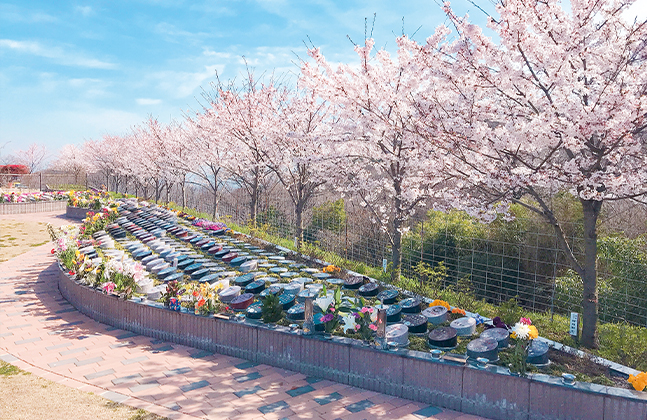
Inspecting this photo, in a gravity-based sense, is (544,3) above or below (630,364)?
above

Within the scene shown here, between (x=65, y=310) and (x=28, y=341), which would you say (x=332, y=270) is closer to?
(x=28, y=341)

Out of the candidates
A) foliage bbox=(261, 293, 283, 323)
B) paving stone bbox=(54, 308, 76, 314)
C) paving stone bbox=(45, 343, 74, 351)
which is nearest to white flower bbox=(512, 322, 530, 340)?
foliage bbox=(261, 293, 283, 323)

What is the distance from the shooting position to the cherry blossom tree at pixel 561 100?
4402 mm

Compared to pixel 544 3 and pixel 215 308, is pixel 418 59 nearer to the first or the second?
pixel 544 3

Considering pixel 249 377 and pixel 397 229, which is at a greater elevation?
pixel 397 229

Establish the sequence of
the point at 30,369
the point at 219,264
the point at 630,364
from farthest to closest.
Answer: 1. the point at 219,264
2. the point at 30,369
3. the point at 630,364

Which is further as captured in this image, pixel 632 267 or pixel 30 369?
pixel 632 267

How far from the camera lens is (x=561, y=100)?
4.67 meters

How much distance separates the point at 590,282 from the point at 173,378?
5.05 metres

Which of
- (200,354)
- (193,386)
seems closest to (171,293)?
(200,354)

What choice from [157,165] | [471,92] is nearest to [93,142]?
[157,165]

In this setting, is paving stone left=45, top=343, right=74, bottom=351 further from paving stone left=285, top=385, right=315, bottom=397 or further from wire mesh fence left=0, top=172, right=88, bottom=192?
wire mesh fence left=0, top=172, right=88, bottom=192

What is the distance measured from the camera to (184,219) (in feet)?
51.0

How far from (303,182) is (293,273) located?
11.2ft
